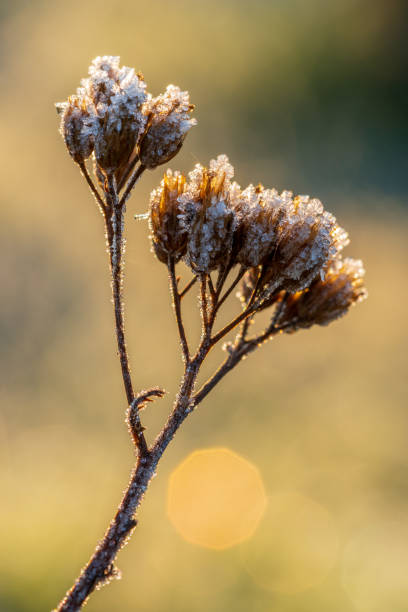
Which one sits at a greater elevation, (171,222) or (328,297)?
(328,297)

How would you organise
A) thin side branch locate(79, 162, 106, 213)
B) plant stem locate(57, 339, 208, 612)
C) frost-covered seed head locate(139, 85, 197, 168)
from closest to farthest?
plant stem locate(57, 339, 208, 612) < frost-covered seed head locate(139, 85, 197, 168) < thin side branch locate(79, 162, 106, 213)

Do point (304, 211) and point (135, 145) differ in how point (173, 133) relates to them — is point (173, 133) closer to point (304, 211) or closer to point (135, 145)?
point (135, 145)

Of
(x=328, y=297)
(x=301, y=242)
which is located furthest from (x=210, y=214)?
(x=328, y=297)

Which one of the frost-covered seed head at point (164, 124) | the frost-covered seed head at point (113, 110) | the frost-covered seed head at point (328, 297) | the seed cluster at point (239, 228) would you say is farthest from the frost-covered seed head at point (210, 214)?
the frost-covered seed head at point (328, 297)

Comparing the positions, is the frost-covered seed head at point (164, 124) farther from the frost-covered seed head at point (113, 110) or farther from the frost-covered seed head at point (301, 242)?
the frost-covered seed head at point (301, 242)

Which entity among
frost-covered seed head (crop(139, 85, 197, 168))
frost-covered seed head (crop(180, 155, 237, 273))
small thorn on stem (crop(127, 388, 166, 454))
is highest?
frost-covered seed head (crop(139, 85, 197, 168))

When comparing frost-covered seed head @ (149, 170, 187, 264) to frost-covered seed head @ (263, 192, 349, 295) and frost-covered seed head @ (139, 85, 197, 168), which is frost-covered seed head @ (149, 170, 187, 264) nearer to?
frost-covered seed head @ (139, 85, 197, 168)

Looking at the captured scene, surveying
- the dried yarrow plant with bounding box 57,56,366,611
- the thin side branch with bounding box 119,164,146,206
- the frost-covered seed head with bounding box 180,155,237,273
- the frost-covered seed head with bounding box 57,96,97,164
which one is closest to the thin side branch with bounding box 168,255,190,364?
the dried yarrow plant with bounding box 57,56,366,611

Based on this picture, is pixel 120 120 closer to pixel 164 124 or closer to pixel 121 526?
pixel 164 124
